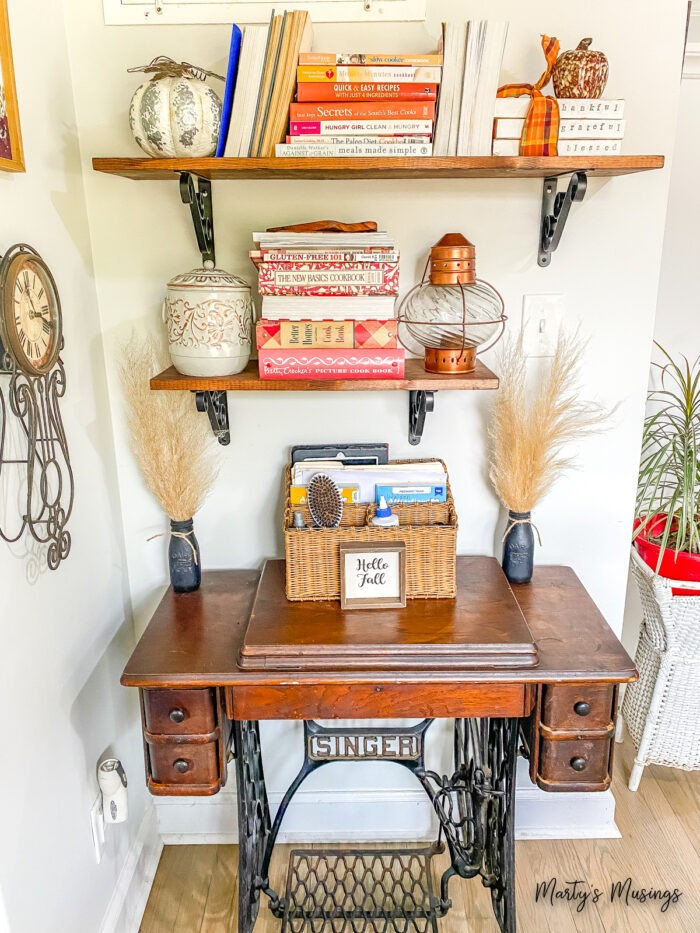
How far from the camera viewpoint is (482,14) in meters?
1.53

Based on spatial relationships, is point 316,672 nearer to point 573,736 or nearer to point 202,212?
point 573,736

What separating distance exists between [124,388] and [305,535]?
54 centimetres

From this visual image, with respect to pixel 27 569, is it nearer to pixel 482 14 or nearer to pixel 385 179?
pixel 385 179

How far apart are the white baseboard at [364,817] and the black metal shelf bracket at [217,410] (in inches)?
36.7

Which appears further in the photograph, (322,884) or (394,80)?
(322,884)

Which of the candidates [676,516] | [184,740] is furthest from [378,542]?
[676,516]

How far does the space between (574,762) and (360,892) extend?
0.72 meters

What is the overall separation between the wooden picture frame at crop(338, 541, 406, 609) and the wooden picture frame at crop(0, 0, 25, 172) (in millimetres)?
897

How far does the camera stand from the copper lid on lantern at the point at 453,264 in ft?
4.90

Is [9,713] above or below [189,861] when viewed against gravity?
above

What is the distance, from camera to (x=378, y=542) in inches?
60.9

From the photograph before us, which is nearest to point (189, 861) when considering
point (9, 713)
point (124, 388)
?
point (9, 713)

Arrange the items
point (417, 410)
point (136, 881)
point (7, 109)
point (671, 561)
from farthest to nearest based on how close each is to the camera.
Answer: point (671, 561) < point (136, 881) < point (417, 410) < point (7, 109)

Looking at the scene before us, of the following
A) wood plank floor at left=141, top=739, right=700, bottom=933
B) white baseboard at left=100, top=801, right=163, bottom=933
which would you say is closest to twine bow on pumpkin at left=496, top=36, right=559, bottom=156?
wood plank floor at left=141, top=739, right=700, bottom=933
